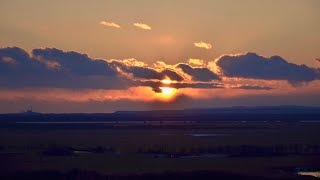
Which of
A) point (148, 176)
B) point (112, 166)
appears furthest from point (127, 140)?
point (148, 176)

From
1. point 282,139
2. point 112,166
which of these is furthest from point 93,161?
A: point 282,139

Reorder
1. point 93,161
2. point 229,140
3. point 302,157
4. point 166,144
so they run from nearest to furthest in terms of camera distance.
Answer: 1. point 93,161
2. point 302,157
3. point 166,144
4. point 229,140

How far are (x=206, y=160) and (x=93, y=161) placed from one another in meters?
8.62

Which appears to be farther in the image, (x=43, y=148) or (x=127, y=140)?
(x=127, y=140)

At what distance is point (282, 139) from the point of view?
72.3 metres

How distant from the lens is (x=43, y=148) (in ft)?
200

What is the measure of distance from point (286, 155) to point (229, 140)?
1626 cm

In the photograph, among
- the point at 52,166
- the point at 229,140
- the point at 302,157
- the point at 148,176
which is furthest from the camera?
the point at 229,140

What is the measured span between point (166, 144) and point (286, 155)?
14.8m

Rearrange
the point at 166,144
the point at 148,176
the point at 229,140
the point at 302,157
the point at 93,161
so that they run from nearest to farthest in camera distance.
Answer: the point at 148,176 < the point at 93,161 < the point at 302,157 < the point at 166,144 < the point at 229,140

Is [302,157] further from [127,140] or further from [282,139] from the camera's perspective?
[127,140]

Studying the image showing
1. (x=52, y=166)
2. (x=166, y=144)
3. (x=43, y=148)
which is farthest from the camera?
(x=166, y=144)

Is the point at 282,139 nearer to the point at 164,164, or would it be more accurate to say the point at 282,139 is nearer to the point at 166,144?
the point at 166,144

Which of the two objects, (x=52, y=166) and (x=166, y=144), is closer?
(x=52, y=166)
